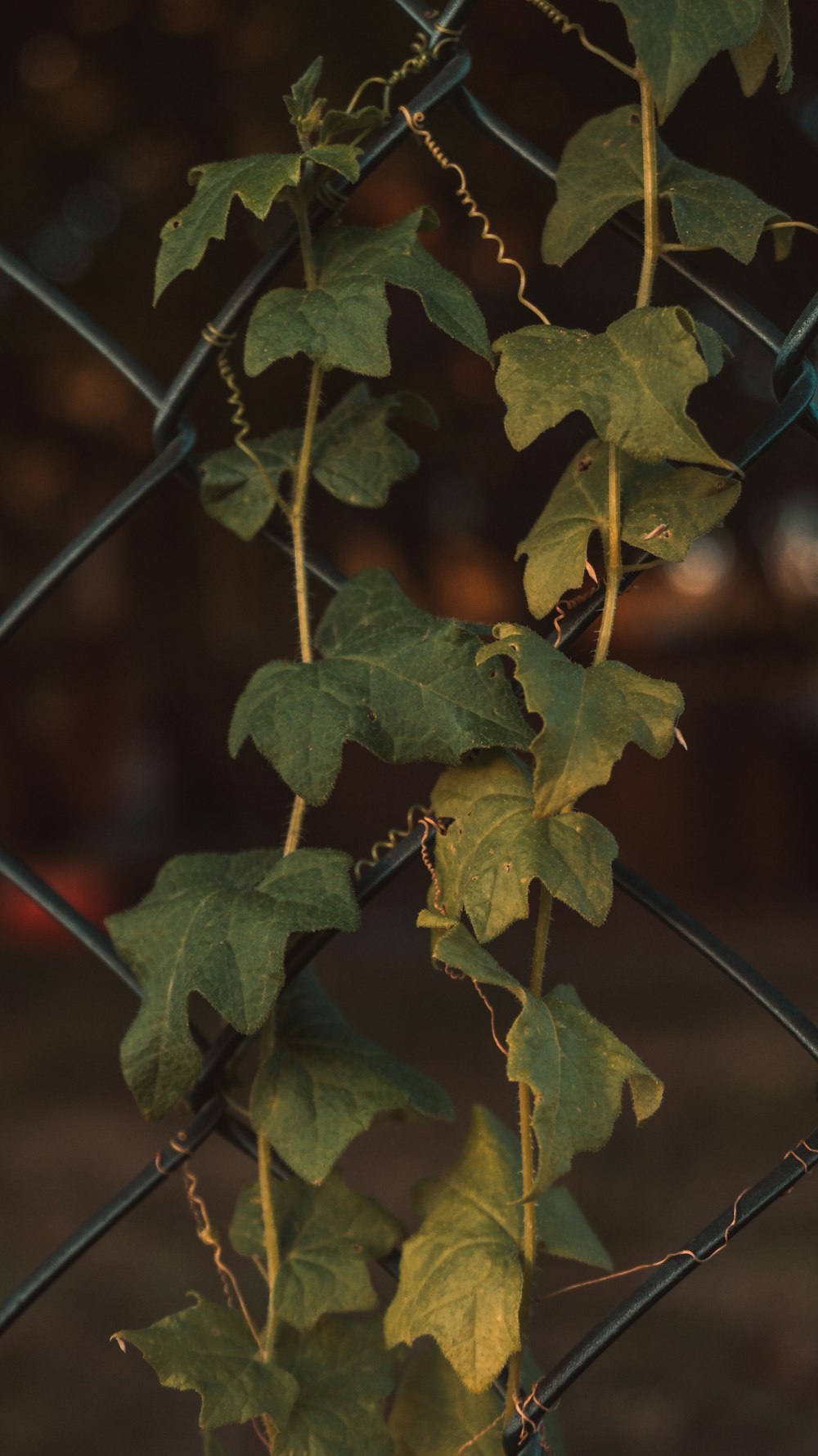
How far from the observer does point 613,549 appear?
18.3 inches

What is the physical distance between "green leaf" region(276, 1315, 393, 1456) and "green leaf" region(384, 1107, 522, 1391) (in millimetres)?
46

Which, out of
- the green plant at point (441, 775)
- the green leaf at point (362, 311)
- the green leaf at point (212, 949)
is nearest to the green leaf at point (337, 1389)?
the green plant at point (441, 775)

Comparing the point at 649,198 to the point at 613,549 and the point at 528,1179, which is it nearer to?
the point at 613,549

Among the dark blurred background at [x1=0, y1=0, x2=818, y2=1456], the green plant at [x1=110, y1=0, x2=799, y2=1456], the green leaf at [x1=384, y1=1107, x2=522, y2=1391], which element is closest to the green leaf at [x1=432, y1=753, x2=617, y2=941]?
the green plant at [x1=110, y1=0, x2=799, y2=1456]

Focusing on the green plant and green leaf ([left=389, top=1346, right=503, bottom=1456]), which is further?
green leaf ([left=389, top=1346, right=503, bottom=1456])

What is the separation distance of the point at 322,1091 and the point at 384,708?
→ 153 millimetres

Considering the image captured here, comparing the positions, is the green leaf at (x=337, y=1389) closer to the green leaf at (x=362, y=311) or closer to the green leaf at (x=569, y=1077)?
the green leaf at (x=569, y=1077)

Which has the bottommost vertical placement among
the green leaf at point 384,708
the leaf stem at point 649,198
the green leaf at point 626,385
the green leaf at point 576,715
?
the green leaf at point 576,715

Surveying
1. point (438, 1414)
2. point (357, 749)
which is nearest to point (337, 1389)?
point (438, 1414)

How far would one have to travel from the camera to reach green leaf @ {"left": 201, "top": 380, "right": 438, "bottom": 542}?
547 mm

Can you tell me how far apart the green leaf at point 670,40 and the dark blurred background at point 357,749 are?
336 millimetres

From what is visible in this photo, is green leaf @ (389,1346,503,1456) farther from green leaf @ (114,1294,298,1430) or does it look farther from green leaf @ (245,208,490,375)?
green leaf @ (245,208,490,375)

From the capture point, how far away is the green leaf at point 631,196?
451 millimetres

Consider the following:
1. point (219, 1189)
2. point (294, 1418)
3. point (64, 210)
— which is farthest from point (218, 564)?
point (294, 1418)
